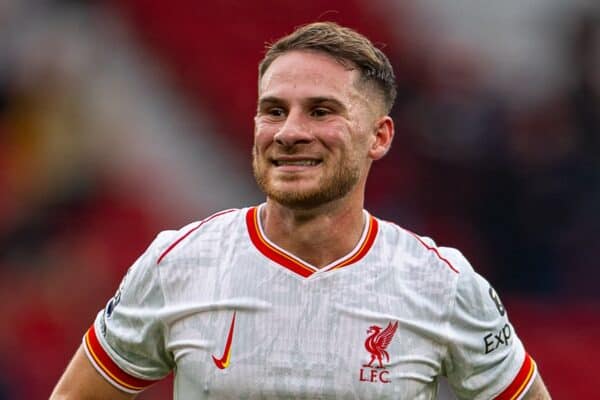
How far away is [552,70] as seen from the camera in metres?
8.52

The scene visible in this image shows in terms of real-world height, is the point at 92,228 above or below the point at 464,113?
below

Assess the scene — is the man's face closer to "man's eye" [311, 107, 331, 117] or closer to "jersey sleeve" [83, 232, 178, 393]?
"man's eye" [311, 107, 331, 117]

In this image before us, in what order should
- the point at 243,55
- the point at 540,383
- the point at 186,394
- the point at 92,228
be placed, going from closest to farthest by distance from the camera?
the point at 186,394 < the point at 540,383 < the point at 92,228 < the point at 243,55

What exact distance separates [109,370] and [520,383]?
4.17 feet

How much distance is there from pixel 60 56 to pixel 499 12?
3.25 m

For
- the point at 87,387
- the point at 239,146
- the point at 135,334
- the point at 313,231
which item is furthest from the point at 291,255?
the point at 239,146

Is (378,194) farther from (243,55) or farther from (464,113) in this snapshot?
(243,55)

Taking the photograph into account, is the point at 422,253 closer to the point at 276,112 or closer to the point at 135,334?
the point at 276,112

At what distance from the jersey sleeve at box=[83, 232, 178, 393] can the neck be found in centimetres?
34

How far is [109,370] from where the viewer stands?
3.51m

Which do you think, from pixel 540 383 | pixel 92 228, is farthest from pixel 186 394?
pixel 92 228

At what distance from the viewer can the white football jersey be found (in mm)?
3285

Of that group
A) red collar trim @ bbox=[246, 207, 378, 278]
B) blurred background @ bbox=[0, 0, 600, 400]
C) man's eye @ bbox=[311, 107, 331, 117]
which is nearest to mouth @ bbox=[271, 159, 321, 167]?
man's eye @ bbox=[311, 107, 331, 117]

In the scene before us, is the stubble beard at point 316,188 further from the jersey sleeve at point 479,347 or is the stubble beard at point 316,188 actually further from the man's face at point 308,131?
the jersey sleeve at point 479,347
